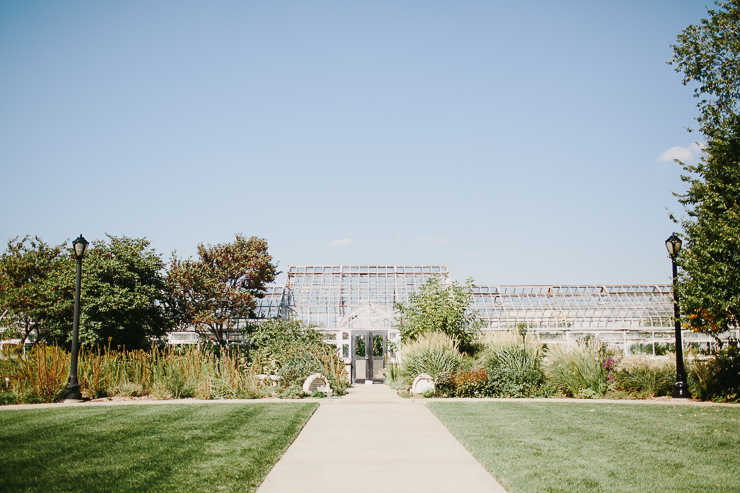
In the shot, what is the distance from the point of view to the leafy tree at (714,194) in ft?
38.3

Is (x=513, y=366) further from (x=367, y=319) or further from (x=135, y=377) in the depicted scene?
(x=135, y=377)

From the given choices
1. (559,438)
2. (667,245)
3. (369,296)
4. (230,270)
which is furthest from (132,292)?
(667,245)

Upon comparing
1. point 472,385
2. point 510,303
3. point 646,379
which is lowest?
point 472,385

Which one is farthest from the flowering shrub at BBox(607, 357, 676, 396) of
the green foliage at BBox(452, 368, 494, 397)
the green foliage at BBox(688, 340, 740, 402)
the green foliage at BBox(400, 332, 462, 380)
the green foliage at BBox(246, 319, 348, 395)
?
the green foliage at BBox(246, 319, 348, 395)

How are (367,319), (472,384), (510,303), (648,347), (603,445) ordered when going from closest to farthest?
1. (603,445)
2. (472,384)
3. (367,319)
4. (648,347)
5. (510,303)

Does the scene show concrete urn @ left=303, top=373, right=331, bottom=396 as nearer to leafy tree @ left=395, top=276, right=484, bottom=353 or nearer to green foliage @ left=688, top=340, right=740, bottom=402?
leafy tree @ left=395, top=276, right=484, bottom=353

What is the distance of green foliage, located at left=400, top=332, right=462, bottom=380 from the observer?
47.9 feet

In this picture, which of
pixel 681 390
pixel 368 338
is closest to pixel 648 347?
pixel 681 390

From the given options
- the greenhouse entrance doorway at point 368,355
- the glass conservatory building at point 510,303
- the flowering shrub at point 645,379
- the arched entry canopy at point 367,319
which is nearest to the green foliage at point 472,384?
the flowering shrub at point 645,379

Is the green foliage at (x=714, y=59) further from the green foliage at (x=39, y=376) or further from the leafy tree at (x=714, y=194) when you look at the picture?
the green foliage at (x=39, y=376)

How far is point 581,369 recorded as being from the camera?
1368 centimetres

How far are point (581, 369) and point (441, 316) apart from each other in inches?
188

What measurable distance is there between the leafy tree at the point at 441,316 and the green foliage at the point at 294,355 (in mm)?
2923

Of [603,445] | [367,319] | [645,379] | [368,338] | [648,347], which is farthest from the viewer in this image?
[648,347]
